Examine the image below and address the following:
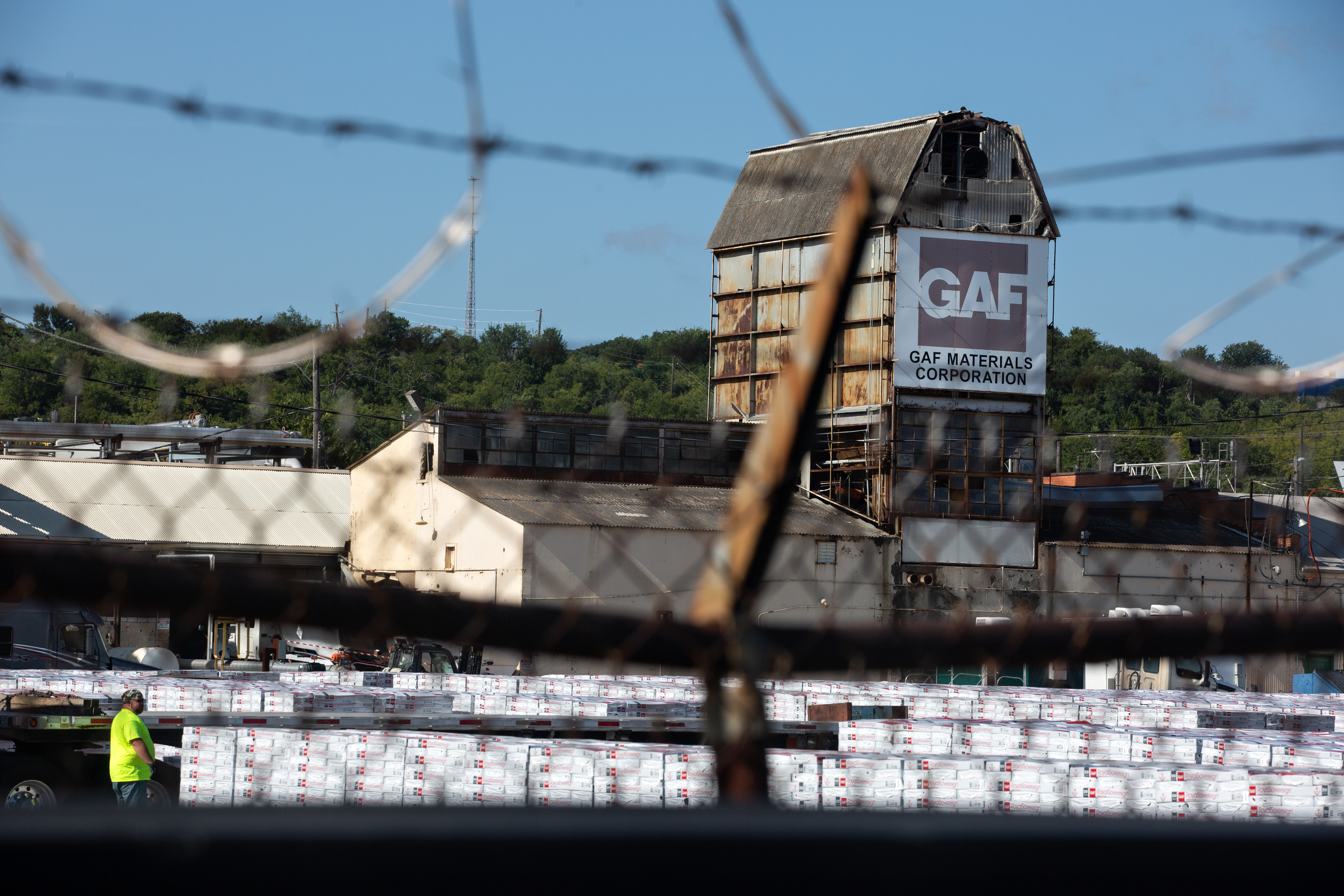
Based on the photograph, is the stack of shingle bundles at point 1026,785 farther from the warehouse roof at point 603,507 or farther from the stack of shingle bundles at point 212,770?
the warehouse roof at point 603,507

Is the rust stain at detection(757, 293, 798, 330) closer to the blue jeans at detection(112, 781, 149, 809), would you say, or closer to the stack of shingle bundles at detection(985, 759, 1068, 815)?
the blue jeans at detection(112, 781, 149, 809)

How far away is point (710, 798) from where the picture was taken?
391 inches

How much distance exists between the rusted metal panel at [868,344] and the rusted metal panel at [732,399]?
173 inches

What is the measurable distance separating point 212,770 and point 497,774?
301cm

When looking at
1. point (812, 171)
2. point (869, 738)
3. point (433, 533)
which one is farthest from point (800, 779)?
point (812, 171)

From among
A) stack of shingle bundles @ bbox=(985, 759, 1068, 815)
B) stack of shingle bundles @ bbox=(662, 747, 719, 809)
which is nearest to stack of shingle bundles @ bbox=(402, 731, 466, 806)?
stack of shingle bundles @ bbox=(662, 747, 719, 809)

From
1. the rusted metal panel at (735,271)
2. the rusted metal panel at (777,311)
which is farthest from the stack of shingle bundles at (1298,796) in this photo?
the rusted metal panel at (735,271)

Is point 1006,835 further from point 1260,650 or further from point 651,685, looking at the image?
point 651,685

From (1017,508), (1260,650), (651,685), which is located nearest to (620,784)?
(1260,650)

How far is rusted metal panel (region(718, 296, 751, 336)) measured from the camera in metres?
A: 48.2

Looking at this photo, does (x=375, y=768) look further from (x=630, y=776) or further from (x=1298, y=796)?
(x=1298, y=796)

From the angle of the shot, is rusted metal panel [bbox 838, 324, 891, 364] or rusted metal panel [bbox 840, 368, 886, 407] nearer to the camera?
rusted metal panel [bbox 838, 324, 891, 364]

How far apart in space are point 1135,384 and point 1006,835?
8.75 m

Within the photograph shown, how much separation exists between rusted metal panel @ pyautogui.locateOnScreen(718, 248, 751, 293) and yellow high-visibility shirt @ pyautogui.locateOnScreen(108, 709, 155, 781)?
37983 mm
